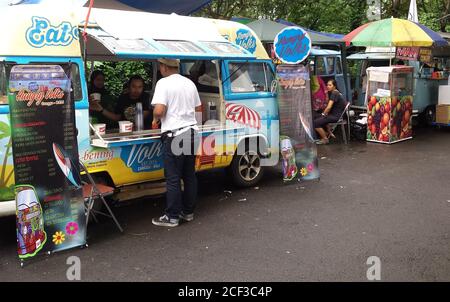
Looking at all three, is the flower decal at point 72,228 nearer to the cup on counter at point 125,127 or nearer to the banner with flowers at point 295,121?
the cup on counter at point 125,127

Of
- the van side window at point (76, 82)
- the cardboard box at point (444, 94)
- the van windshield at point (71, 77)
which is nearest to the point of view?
the van windshield at point (71, 77)

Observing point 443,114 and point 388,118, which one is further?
point 443,114

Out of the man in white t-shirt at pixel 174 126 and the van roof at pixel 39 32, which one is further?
the man in white t-shirt at pixel 174 126

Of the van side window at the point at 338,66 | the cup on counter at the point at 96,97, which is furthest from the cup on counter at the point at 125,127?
the van side window at the point at 338,66

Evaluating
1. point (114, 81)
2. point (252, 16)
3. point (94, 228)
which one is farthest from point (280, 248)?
point (252, 16)

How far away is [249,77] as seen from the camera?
21.3ft

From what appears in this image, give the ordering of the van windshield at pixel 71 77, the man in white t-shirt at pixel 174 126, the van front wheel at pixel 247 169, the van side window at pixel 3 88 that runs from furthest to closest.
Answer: the van front wheel at pixel 247 169, the man in white t-shirt at pixel 174 126, the van side window at pixel 3 88, the van windshield at pixel 71 77

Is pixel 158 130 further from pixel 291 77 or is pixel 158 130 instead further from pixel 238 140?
pixel 291 77

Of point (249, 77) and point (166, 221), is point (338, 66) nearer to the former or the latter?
point (249, 77)

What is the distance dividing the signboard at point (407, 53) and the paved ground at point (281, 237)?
4.12m

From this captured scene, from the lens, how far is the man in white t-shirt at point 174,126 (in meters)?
5.02

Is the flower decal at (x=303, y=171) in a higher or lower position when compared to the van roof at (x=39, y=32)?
lower

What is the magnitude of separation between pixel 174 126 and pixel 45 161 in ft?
4.55

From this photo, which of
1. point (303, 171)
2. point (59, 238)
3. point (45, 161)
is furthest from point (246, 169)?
point (45, 161)
